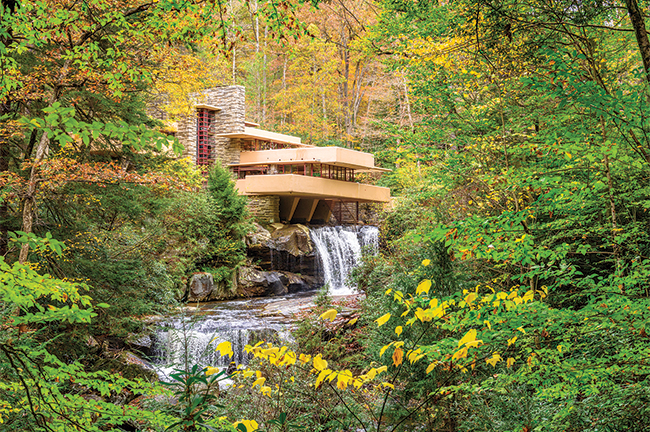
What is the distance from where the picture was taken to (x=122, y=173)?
19.9 ft

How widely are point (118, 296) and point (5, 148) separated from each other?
2.55 metres

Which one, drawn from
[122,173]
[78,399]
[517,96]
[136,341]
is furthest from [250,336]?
[78,399]

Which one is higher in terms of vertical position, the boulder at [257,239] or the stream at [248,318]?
the boulder at [257,239]

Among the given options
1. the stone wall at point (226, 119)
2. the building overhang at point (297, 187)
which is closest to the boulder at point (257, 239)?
the building overhang at point (297, 187)

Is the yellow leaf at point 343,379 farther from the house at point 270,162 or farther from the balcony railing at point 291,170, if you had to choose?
the balcony railing at point 291,170

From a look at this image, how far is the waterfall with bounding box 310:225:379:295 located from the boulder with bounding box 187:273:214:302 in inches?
162

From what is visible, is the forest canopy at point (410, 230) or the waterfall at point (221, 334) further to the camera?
the waterfall at point (221, 334)

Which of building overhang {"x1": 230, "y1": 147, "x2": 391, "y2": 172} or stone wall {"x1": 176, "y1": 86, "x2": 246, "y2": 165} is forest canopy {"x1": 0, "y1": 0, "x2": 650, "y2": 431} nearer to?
building overhang {"x1": 230, "y1": 147, "x2": 391, "y2": 172}

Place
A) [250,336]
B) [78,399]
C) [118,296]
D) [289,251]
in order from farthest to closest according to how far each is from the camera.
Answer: [289,251] < [250,336] < [118,296] < [78,399]

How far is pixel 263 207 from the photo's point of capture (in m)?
17.3

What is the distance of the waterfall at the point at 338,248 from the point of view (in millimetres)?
16078

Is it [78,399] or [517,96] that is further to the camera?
[517,96]

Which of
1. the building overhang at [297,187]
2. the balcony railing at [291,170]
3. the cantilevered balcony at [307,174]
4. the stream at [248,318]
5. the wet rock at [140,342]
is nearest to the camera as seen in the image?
the stream at [248,318]

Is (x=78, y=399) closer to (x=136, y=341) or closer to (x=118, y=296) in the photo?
(x=118, y=296)
